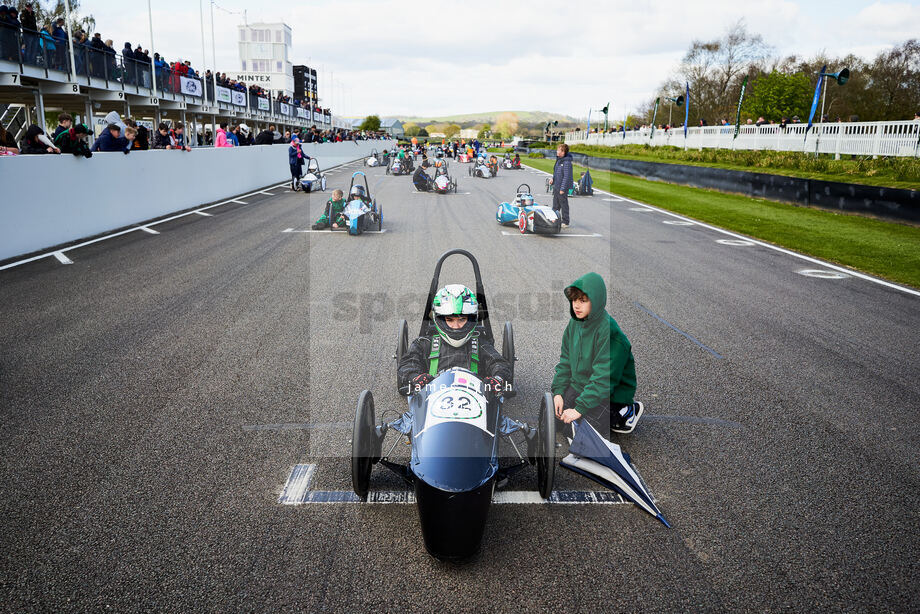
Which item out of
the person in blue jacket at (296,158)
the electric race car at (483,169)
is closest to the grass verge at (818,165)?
the electric race car at (483,169)

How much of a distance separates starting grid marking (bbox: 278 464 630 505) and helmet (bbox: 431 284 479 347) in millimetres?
1136

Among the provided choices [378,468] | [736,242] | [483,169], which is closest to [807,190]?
[736,242]

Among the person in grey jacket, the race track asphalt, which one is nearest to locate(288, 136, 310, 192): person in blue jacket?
the person in grey jacket

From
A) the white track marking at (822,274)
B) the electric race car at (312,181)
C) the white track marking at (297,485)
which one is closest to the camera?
the white track marking at (297,485)

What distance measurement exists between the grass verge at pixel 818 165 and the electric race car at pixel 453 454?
17026mm

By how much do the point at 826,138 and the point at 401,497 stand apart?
2535 cm

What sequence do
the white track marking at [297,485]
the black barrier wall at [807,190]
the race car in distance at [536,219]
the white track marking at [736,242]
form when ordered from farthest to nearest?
the black barrier wall at [807,190], the race car in distance at [536,219], the white track marking at [736,242], the white track marking at [297,485]

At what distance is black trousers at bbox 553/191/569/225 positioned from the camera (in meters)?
13.8

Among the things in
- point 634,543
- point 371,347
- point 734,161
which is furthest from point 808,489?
point 734,161

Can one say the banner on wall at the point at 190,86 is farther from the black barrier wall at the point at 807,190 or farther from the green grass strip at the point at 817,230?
the black barrier wall at the point at 807,190

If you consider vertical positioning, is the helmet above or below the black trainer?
above

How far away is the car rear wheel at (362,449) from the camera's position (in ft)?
11.1

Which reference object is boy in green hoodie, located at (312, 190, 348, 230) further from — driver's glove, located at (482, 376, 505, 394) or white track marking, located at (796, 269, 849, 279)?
driver's glove, located at (482, 376, 505, 394)

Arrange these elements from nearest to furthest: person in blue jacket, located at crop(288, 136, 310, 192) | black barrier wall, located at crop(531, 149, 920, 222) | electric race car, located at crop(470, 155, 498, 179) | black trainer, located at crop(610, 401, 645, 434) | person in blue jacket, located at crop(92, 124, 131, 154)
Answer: black trainer, located at crop(610, 401, 645, 434), person in blue jacket, located at crop(92, 124, 131, 154), black barrier wall, located at crop(531, 149, 920, 222), person in blue jacket, located at crop(288, 136, 310, 192), electric race car, located at crop(470, 155, 498, 179)
